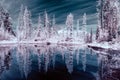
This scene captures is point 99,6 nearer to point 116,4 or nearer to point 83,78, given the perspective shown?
point 116,4

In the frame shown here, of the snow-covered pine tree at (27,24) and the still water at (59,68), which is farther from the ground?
the snow-covered pine tree at (27,24)

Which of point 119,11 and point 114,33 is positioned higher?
point 119,11

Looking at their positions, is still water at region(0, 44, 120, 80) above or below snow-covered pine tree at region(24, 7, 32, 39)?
below

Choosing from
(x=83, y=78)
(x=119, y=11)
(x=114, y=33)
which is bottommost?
(x=83, y=78)

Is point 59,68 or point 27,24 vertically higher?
point 27,24

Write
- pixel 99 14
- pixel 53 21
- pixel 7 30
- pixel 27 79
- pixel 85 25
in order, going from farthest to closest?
pixel 53 21
pixel 85 25
pixel 7 30
pixel 99 14
pixel 27 79

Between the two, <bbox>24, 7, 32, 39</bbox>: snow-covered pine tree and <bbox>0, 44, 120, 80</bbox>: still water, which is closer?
<bbox>0, 44, 120, 80</bbox>: still water

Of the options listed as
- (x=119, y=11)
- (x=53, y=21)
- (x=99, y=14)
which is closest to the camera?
(x=119, y=11)

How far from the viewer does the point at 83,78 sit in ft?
34.2

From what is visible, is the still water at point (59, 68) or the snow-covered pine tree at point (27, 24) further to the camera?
the snow-covered pine tree at point (27, 24)

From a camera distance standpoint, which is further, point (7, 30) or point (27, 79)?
point (7, 30)

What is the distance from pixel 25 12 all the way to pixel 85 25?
83.0ft

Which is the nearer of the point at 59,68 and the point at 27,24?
the point at 59,68

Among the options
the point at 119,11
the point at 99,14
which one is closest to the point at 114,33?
the point at 119,11
